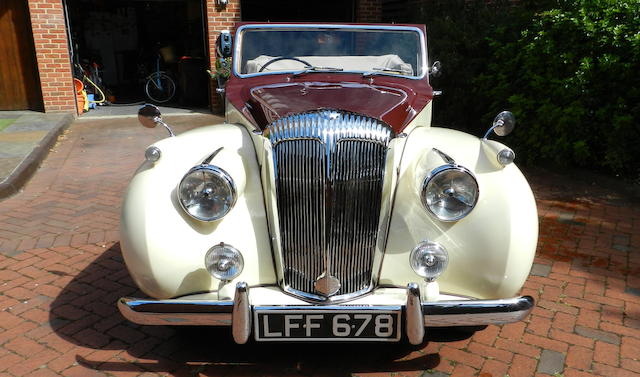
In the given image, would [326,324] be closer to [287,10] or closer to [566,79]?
[566,79]

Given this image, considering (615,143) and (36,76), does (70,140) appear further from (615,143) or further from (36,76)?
(615,143)

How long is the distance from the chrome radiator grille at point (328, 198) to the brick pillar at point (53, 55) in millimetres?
8958

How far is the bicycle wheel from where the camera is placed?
1207 centimetres

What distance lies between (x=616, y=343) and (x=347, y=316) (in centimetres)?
177

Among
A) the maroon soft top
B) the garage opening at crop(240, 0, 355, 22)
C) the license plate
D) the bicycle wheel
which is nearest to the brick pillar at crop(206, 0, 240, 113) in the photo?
the bicycle wheel

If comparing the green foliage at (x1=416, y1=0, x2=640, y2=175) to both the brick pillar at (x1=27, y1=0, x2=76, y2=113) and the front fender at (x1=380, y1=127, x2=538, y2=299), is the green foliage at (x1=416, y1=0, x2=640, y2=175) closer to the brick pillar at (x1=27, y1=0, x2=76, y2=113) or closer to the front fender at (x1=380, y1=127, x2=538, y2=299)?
the front fender at (x1=380, y1=127, x2=538, y2=299)

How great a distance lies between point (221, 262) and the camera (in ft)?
8.05

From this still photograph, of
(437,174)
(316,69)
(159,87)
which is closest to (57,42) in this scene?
(159,87)

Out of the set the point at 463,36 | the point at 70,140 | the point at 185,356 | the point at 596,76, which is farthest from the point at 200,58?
the point at 185,356

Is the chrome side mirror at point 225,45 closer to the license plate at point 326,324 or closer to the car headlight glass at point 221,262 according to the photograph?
the car headlight glass at point 221,262

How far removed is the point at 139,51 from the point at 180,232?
14.7 metres

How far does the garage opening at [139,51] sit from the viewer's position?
11625 millimetres

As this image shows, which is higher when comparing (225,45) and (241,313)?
(225,45)

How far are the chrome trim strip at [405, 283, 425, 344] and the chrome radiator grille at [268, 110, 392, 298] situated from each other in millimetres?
361
